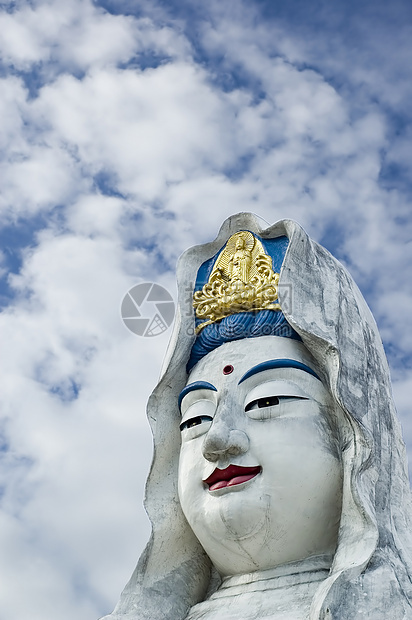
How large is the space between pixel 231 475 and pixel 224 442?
0.80 feet

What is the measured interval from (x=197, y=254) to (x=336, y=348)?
5.60 feet

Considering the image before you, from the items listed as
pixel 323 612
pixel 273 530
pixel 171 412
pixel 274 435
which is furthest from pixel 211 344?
pixel 323 612

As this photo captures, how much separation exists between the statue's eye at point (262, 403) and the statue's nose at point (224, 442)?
219 mm

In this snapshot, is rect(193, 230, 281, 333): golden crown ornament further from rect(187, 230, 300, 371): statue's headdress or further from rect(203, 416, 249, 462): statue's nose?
rect(203, 416, 249, 462): statue's nose

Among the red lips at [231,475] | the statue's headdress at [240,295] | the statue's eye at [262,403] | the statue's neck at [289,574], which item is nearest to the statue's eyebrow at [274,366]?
the statue's eye at [262,403]

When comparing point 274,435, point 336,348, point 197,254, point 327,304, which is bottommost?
point 274,435

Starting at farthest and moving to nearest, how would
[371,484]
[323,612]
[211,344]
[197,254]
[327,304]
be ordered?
[197,254] < [211,344] < [327,304] < [371,484] < [323,612]

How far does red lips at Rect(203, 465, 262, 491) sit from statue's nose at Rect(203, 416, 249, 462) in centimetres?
10

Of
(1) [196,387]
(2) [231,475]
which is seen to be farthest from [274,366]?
(2) [231,475]

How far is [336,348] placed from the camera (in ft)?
19.9

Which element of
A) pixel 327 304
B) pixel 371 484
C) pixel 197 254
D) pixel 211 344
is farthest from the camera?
pixel 197 254

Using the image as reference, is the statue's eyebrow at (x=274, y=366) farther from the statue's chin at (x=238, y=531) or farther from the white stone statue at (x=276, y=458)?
the statue's chin at (x=238, y=531)

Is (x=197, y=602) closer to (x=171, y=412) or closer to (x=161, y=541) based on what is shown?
(x=161, y=541)

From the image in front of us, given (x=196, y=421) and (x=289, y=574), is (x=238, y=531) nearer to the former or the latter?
(x=289, y=574)
